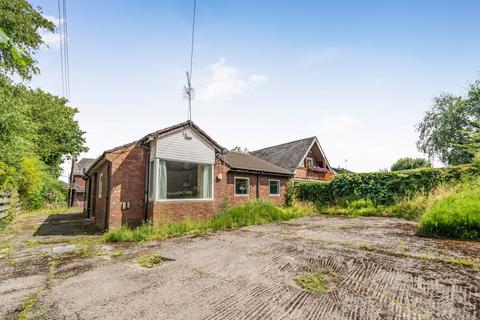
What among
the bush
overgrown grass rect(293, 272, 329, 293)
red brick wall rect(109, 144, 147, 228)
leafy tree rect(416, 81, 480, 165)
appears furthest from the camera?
leafy tree rect(416, 81, 480, 165)

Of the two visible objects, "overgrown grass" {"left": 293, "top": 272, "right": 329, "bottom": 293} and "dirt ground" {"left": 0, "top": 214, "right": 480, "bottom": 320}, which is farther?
"overgrown grass" {"left": 293, "top": 272, "right": 329, "bottom": 293}

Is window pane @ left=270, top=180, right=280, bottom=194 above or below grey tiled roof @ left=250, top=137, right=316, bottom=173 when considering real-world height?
below

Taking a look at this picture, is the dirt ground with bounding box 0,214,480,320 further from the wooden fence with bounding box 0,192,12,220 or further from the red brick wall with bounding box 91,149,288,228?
the wooden fence with bounding box 0,192,12,220

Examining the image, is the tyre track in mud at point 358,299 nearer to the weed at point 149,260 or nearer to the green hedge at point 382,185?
the weed at point 149,260

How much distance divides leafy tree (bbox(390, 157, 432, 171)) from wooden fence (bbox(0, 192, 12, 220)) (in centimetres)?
5131

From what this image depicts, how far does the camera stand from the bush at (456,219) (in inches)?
249

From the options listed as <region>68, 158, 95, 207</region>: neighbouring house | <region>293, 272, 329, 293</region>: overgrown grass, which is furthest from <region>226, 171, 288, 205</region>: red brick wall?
<region>68, 158, 95, 207</region>: neighbouring house

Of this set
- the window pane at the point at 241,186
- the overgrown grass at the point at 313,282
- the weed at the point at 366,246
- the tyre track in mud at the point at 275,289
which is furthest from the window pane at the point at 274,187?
the overgrown grass at the point at 313,282

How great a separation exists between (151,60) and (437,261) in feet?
32.6

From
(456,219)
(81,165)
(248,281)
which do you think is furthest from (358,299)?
(81,165)

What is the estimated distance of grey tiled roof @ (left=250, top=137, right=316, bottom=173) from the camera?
20.8 meters

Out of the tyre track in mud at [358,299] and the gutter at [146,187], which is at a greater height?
the gutter at [146,187]

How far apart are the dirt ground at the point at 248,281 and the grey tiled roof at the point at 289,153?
47.4ft

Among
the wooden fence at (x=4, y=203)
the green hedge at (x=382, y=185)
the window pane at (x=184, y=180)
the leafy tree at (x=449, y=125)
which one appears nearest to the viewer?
the window pane at (x=184, y=180)
